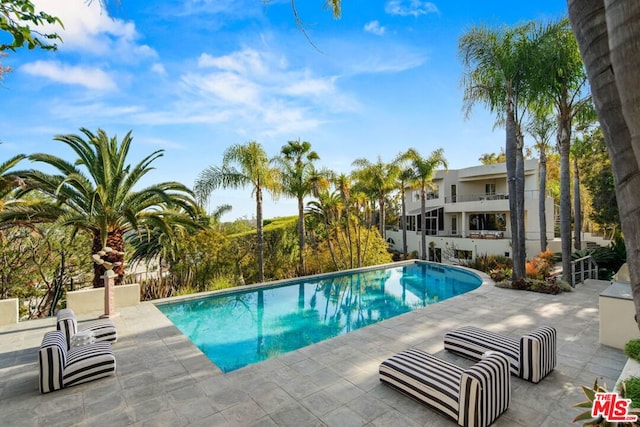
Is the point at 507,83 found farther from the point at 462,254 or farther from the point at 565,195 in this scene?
the point at 462,254

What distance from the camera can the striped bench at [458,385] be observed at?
3.97 metres

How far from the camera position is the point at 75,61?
804 cm

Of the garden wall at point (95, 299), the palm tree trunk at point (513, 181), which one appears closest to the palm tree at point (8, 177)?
the garden wall at point (95, 299)

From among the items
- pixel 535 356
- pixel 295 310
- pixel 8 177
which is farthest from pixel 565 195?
pixel 8 177

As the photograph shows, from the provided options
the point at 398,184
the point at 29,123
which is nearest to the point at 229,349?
the point at 29,123

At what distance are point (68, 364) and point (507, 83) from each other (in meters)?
15.2

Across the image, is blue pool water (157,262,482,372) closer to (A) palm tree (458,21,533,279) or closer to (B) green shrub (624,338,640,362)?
(A) palm tree (458,21,533,279)

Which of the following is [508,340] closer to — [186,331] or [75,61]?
[186,331]

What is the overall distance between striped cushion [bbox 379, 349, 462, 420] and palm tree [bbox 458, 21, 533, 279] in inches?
376

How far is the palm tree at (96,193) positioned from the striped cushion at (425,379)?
8365 millimetres

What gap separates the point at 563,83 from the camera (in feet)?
37.6

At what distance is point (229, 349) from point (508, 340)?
20.7ft

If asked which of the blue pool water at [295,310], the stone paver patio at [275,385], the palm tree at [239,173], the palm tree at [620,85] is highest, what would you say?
the palm tree at [239,173]

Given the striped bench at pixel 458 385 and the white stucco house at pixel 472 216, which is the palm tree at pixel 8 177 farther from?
the white stucco house at pixel 472 216
